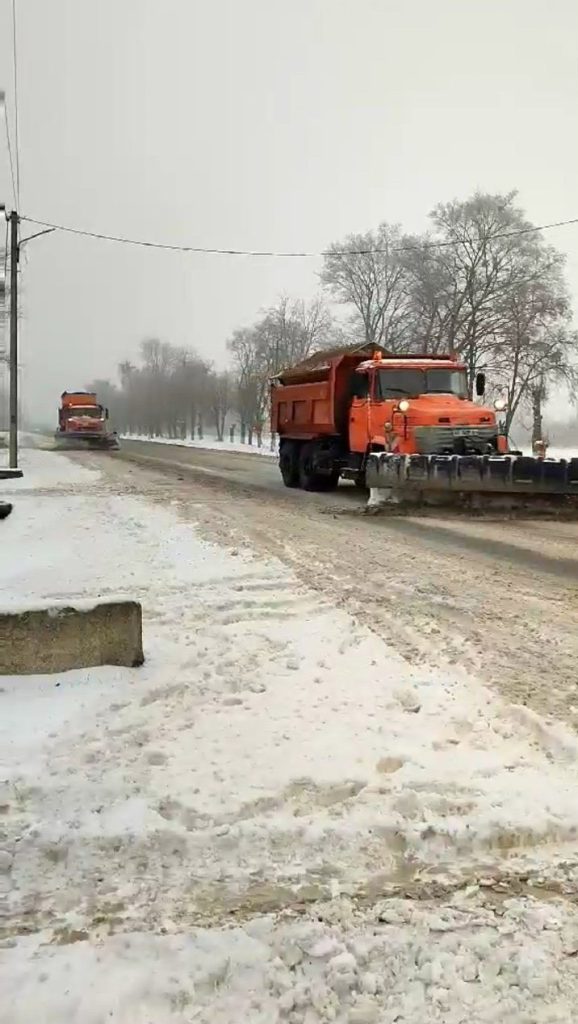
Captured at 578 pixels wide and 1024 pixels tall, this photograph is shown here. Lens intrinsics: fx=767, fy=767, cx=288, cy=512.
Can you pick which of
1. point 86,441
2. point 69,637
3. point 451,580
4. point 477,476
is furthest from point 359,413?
point 86,441

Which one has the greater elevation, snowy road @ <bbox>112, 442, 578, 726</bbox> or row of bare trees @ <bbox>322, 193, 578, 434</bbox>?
row of bare trees @ <bbox>322, 193, 578, 434</bbox>

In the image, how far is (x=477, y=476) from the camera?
11.4 metres

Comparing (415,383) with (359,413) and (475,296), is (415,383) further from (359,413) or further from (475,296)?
(475,296)

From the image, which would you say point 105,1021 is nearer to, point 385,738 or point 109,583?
point 385,738

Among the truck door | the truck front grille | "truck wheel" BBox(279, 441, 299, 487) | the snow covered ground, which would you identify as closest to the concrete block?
the snow covered ground

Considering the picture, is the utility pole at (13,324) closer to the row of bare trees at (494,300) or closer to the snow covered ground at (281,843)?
the snow covered ground at (281,843)

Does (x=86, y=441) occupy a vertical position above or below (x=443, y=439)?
above

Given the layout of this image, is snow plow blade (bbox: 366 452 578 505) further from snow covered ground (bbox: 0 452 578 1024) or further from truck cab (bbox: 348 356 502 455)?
snow covered ground (bbox: 0 452 578 1024)

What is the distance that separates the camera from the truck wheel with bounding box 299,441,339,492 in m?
15.7

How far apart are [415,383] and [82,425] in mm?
32210

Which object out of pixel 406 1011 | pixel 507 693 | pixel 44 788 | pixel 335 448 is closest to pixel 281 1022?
pixel 406 1011

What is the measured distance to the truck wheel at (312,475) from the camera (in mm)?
15711

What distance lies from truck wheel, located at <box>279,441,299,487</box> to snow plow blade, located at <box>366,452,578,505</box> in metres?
5.01

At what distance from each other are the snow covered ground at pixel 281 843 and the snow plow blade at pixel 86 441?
38364 mm
